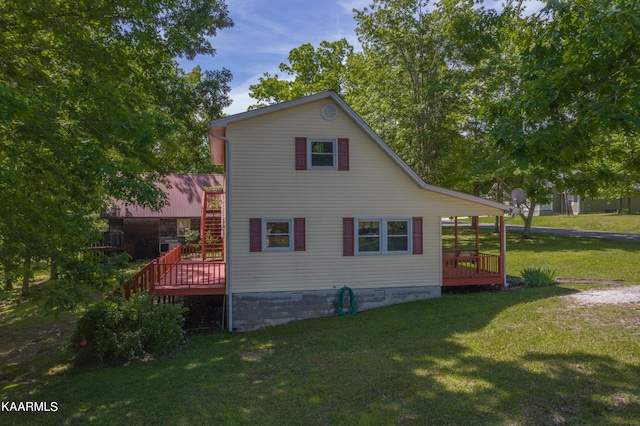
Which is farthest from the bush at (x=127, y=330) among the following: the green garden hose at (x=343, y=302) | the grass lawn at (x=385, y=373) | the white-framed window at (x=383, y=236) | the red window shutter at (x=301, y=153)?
the white-framed window at (x=383, y=236)

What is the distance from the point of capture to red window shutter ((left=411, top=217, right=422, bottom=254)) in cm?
1388

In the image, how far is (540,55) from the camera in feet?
24.2

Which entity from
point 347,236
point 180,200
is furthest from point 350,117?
point 180,200

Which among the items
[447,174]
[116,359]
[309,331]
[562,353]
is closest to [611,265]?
[447,174]

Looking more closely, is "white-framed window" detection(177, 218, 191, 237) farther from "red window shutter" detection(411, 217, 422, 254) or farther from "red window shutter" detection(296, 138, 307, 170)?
"red window shutter" detection(411, 217, 422, 254)

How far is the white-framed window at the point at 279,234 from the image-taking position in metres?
13.0

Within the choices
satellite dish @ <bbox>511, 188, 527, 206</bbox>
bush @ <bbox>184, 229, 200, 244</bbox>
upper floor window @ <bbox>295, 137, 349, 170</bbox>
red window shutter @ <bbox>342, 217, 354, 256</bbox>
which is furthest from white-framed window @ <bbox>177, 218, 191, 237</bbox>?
satellite dish @ <bbox>511, 188, 527, 206</bbox>

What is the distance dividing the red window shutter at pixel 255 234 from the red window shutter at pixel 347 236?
9.06ft

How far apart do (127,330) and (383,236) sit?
323 inches

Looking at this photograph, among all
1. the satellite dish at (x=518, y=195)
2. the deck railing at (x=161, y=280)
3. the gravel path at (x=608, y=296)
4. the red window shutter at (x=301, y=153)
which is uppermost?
the red window shutter at (x=301, y=153)

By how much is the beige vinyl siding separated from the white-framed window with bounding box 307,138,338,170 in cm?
21

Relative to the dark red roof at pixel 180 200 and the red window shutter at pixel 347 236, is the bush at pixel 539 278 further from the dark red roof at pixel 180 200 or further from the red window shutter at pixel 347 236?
the dark red roof at pixel 180 200

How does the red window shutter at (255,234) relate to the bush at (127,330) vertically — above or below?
above

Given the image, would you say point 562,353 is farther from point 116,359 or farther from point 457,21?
point 116,359
